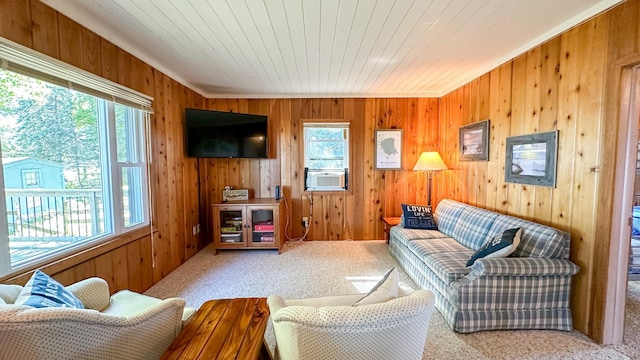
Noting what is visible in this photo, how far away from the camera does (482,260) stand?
191 centimetres

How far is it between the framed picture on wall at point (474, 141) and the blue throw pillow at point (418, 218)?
89 cm

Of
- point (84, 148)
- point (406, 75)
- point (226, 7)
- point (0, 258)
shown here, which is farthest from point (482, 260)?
point (84, 148)

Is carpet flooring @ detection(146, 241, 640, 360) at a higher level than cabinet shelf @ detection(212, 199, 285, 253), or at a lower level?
lower

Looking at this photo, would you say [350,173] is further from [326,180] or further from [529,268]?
[529,268]

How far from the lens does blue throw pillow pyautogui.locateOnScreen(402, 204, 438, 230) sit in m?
3.31

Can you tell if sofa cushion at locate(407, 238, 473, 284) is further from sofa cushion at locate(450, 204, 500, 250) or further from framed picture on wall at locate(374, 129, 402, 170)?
framed picture on wall at locate(374, 129, 402, 170)

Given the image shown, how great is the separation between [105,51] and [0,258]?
65.7 inches

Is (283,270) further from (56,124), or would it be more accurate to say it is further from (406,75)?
(406,75)

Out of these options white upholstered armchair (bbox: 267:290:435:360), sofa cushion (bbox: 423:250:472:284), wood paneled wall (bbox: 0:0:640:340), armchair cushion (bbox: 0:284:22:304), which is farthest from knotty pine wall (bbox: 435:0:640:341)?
armchair cushion (bbox: 0:284:22:304)

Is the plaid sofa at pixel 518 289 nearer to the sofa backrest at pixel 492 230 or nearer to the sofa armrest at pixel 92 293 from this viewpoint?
the sofa backrest at pixel 492 230

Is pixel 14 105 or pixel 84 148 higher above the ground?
pixel 14 105

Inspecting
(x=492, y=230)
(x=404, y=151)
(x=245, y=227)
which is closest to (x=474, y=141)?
(x=404, y=151)

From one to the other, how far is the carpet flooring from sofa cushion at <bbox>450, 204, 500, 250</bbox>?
76 centimetres

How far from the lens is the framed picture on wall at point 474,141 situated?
2.93 meters
